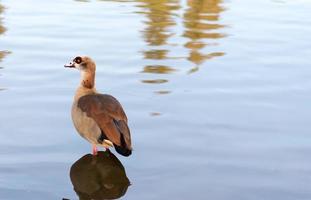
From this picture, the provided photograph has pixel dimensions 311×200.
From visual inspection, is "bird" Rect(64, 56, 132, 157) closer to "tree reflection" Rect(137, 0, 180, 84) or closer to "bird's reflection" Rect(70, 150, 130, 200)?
"bird's reflection" Rect(70, 150, 130, 200)

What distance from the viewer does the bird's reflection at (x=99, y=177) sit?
667 centimetres

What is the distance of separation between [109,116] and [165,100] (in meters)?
2.34

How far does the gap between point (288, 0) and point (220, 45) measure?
6.08m

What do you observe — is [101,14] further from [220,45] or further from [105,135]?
[105,135]

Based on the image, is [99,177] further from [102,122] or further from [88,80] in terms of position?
[88,80]

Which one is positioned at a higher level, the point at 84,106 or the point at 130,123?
the point at 84,106

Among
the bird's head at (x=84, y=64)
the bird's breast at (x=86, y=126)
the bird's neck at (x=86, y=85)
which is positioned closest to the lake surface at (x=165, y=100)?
the bird's breast at (x=86, y=126)

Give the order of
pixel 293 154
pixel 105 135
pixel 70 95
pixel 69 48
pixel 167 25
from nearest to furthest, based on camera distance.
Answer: pixel 105 135
pixel 293 154
pixel 70 95
pixel 69 48
pixel 167 25

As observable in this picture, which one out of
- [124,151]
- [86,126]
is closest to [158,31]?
[86,126]

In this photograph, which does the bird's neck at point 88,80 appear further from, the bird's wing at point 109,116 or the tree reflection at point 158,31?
the tree reflection at point 158,31

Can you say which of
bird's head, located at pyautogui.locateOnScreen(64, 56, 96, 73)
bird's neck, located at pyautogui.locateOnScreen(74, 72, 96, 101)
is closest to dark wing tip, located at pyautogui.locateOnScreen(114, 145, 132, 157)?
bird's neck, located at pyautogui.locateOnScreen(74, 72, 96, 101)

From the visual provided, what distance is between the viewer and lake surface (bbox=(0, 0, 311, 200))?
23.0 feet

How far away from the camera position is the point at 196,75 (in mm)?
10938

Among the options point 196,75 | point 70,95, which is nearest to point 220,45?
point 196,75
